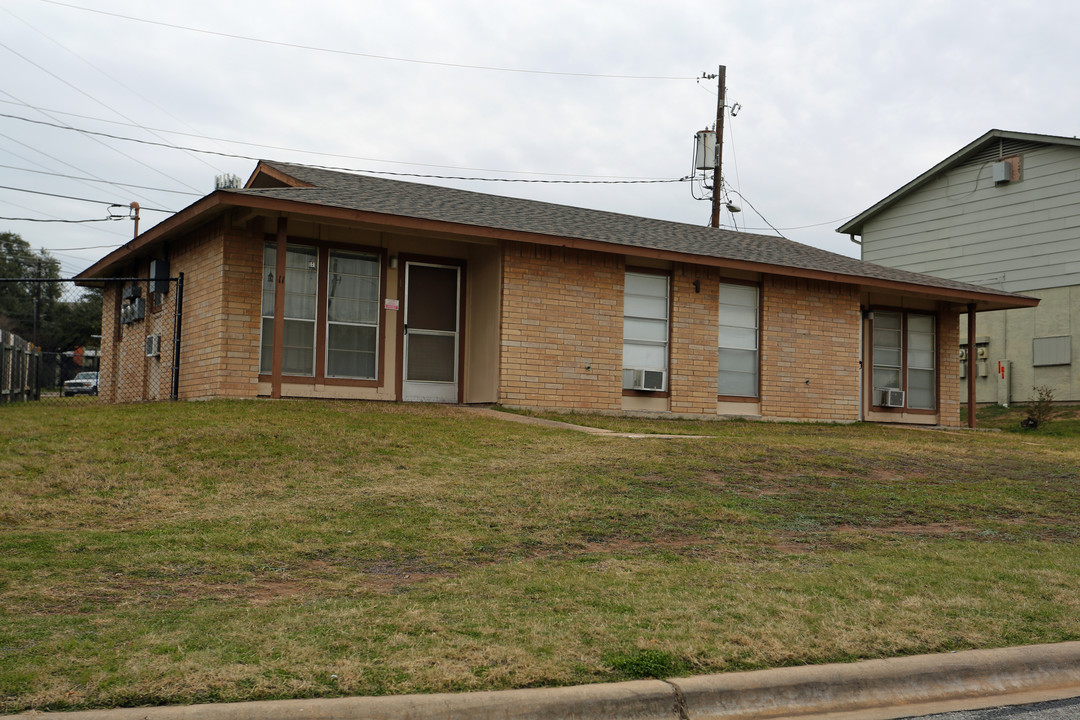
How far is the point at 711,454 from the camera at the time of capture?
38.6ft

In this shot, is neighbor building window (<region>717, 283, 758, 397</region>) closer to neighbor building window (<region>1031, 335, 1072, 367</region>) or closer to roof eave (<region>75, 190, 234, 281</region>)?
roof eave (<region>75, 190, 234, 281</region>)

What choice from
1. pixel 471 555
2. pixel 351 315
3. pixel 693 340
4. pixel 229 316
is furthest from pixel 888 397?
pixel 471 555

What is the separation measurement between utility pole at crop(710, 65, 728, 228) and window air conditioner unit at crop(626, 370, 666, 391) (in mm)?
13436

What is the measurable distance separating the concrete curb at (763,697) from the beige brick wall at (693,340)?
486 inches

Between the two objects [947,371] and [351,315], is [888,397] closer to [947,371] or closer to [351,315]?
[947,371]

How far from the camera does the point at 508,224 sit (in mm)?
16578

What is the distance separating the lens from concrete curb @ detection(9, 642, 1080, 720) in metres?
4.26

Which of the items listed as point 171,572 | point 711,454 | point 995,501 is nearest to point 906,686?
point 171,572

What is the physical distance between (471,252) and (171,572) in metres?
11.6

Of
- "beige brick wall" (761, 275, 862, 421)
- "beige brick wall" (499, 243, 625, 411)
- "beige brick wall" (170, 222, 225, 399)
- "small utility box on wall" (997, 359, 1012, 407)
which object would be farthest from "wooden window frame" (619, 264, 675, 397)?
"small utility box on wall" (997, 359, 1012, 407)

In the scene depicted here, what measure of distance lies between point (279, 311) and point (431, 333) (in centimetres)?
312

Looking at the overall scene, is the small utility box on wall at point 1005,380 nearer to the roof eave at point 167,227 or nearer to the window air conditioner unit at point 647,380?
the window air conditioner unit at point 647,380

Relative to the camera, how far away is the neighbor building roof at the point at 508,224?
48.8ft

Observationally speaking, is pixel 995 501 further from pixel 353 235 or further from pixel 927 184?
pixel 927 184
